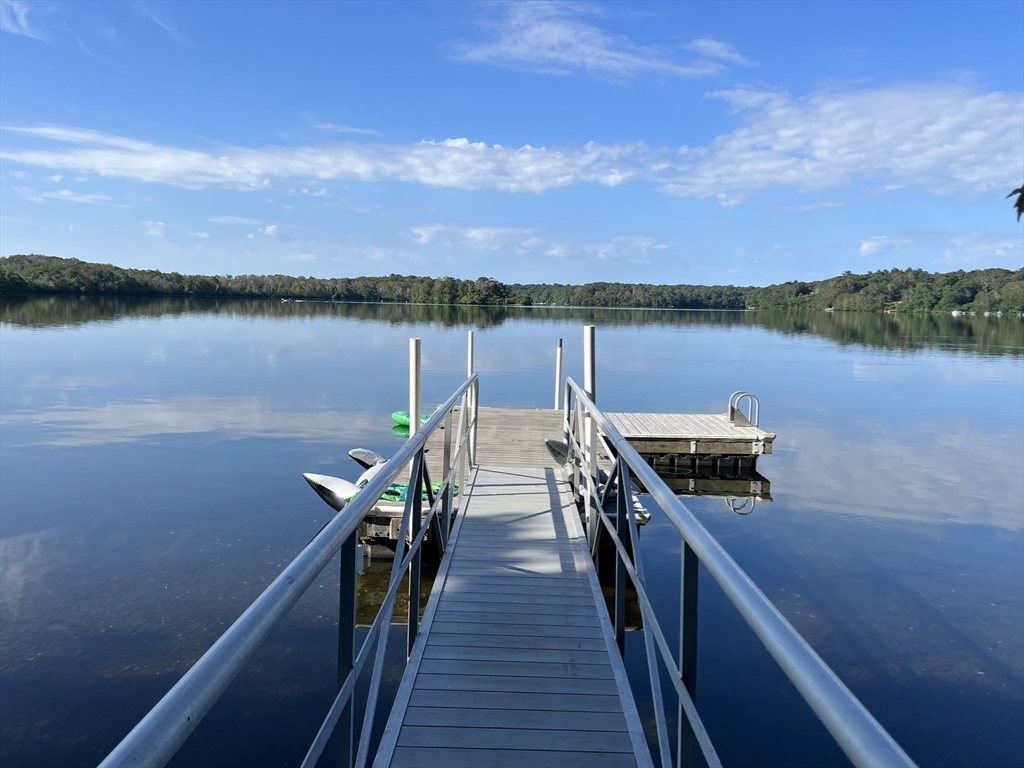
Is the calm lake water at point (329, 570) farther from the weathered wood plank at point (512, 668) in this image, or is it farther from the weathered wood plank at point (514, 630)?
the weathered wood plank at point (512, 668)

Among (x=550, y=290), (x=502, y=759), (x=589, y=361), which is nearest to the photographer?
(x=502, y=759)

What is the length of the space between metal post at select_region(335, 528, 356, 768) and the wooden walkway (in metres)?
0.56

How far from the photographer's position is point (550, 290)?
14012 cm

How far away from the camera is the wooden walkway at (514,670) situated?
272 cm

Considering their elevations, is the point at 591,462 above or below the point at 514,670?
above

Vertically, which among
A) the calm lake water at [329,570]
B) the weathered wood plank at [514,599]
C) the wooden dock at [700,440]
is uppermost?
the weathered wood plank at [514,599]

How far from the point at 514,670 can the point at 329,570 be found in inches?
212

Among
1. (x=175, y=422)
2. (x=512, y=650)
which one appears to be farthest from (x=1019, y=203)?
(x=175, y=422)

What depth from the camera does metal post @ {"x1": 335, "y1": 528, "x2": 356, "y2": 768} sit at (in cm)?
205

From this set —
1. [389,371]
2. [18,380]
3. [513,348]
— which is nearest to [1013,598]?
[389,371]

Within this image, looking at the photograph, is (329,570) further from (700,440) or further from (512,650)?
(700,440)

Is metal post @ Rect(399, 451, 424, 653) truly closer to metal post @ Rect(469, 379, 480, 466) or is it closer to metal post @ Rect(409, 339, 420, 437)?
metal post @ Rect(469, 379, 480, 466)

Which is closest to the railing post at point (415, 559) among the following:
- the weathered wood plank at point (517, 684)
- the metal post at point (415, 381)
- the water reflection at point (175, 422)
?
the weathered wood plank at point (517, 684)

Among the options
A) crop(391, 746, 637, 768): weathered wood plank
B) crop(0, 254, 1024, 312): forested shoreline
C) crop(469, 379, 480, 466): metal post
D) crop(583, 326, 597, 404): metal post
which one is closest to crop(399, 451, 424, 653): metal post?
crop(391, 746, 637, 768): weathered wood plank
